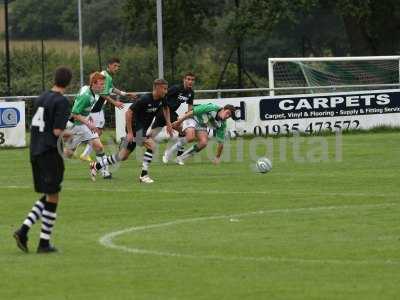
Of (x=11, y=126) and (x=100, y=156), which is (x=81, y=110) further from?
(x=11, y=126)

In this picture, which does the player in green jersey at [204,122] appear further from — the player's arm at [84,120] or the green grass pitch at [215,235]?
the player's arm at [84,120]

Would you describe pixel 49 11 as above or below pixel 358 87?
above

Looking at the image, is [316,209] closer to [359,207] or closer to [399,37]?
[359,207]

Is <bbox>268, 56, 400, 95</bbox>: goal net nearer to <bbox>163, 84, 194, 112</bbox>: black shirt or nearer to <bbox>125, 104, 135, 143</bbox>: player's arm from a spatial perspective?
<bbox>163, 84, 194, 112</bbox>: black shirt

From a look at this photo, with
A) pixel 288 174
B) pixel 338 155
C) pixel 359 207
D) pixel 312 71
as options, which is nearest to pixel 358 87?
pixel 312 71

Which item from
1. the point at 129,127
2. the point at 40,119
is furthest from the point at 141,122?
the point at 40,119

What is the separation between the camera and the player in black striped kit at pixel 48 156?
14.3m

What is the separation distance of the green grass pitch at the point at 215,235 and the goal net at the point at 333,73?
18230mm

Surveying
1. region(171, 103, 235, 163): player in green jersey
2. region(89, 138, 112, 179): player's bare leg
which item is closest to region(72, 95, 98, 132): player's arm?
region(89, 138, 112, 179): player's bare leg

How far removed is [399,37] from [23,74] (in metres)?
16.2

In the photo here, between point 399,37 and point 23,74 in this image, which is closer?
point 399,37

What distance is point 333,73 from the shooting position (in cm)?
4722

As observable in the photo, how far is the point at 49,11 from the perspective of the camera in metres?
96.9

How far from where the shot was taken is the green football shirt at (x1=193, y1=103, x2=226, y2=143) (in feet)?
96.2
